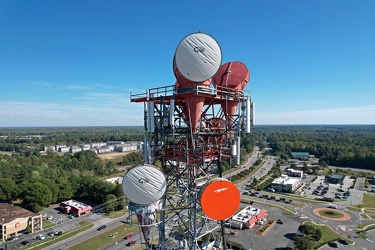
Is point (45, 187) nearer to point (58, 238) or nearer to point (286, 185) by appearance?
point (58, 238)

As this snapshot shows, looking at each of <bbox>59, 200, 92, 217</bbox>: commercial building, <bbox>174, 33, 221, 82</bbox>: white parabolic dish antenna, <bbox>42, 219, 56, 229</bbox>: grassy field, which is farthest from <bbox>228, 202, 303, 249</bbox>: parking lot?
<bbox>174, 33, 221, 82</bbox>: white parabolic dish antenna

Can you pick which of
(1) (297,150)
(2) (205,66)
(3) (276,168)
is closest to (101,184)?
(2) (205,66)

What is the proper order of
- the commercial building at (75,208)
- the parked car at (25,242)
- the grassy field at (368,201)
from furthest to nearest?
the grassy field at (368,201)
the commercial building at (75,208)
the parked car at (25,242)

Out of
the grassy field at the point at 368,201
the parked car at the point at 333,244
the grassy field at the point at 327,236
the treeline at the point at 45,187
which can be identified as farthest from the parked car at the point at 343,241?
the treeline at the point at 45,187

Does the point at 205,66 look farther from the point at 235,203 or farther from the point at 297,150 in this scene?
the point at 297,150

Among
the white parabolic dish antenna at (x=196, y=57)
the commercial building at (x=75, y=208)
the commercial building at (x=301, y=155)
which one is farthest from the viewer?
the commercial building at (x=301, y=155)

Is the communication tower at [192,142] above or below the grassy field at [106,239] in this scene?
above

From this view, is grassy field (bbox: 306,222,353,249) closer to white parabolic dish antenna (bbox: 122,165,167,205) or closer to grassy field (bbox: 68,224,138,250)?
grassy field (bbox: 68,224,138,250)

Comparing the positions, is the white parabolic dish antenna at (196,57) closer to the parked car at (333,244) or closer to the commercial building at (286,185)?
→ the parked car at (333,244)
